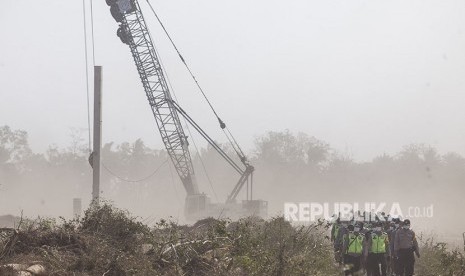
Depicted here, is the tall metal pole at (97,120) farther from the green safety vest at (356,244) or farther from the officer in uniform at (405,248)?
the officer in uniform at (405,248)

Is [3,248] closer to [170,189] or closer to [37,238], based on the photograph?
[37,238]

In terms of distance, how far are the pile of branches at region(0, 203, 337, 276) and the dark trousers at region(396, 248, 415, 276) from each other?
2684 millimetres

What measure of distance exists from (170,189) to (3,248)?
68.1 meters

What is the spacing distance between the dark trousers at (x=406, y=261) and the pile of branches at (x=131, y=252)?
2.68 meters

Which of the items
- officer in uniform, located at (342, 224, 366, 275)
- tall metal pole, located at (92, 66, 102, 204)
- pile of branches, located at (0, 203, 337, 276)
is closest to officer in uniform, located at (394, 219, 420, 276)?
officer in uniform, located at (342, 224, 366, 275)

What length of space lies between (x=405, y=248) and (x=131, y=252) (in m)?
7.21

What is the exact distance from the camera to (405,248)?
14477 millimetres

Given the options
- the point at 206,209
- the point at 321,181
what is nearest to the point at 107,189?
the point at 321,181

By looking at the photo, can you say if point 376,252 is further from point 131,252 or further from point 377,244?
point 131,252

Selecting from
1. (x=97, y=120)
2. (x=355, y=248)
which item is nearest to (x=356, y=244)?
(x=355, y=248)

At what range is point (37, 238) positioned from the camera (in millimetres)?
9641

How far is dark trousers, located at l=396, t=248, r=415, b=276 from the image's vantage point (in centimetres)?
1445

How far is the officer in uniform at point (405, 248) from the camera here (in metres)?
14.4

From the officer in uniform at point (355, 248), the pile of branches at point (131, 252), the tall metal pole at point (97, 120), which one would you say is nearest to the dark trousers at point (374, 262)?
the officer in uniform at point (355, 248)
